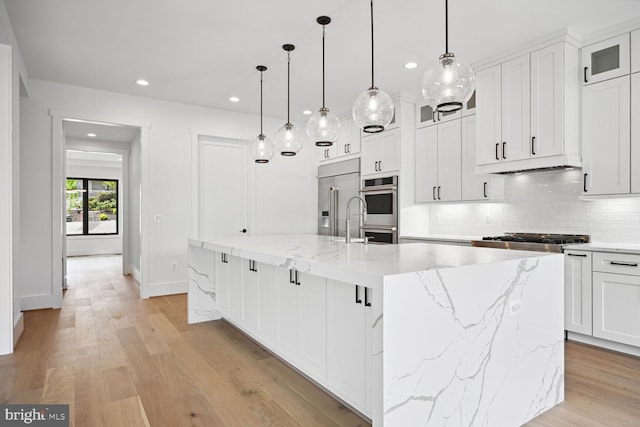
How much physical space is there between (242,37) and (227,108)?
2.28 metres

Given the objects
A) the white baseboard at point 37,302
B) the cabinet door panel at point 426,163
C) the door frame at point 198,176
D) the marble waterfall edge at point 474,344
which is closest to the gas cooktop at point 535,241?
the cabinet door panel at point 426,163

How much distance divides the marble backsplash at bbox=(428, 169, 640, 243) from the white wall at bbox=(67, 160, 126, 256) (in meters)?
8.79

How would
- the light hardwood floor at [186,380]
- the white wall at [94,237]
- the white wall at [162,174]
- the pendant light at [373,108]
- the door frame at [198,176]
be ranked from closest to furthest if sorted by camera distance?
the light hardwood floor at [186,380]
the pendant light at [373,108]
the white wall at [162,174]
the door frame at [198,176]
the white wall at [94,237]

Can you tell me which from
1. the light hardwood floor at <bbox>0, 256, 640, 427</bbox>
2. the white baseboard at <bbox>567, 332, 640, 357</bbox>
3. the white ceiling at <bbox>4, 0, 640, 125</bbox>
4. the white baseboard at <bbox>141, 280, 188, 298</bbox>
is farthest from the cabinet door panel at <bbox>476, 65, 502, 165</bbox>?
the white baseboard at <bbox>141, 280, 188, 298</bbox>

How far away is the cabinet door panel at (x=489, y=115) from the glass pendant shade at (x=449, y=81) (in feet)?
6.43

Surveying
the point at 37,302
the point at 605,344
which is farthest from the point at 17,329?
the point at 605,344

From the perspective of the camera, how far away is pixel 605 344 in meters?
3.01

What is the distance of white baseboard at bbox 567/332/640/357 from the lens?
2.87 m

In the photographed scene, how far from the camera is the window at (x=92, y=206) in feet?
32.9

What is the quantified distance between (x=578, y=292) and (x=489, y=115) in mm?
1865

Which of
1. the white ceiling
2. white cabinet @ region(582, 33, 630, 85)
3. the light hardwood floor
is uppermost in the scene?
the white ceiling

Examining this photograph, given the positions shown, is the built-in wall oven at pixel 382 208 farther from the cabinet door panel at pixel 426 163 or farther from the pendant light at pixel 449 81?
the pendant light at pixel 449 81

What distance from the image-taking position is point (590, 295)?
10.0ft

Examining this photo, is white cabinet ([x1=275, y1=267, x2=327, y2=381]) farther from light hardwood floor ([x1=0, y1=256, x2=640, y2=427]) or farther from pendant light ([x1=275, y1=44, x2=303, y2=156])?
pendant light ([x1=275, y1=44, x2=303, y2=156])
